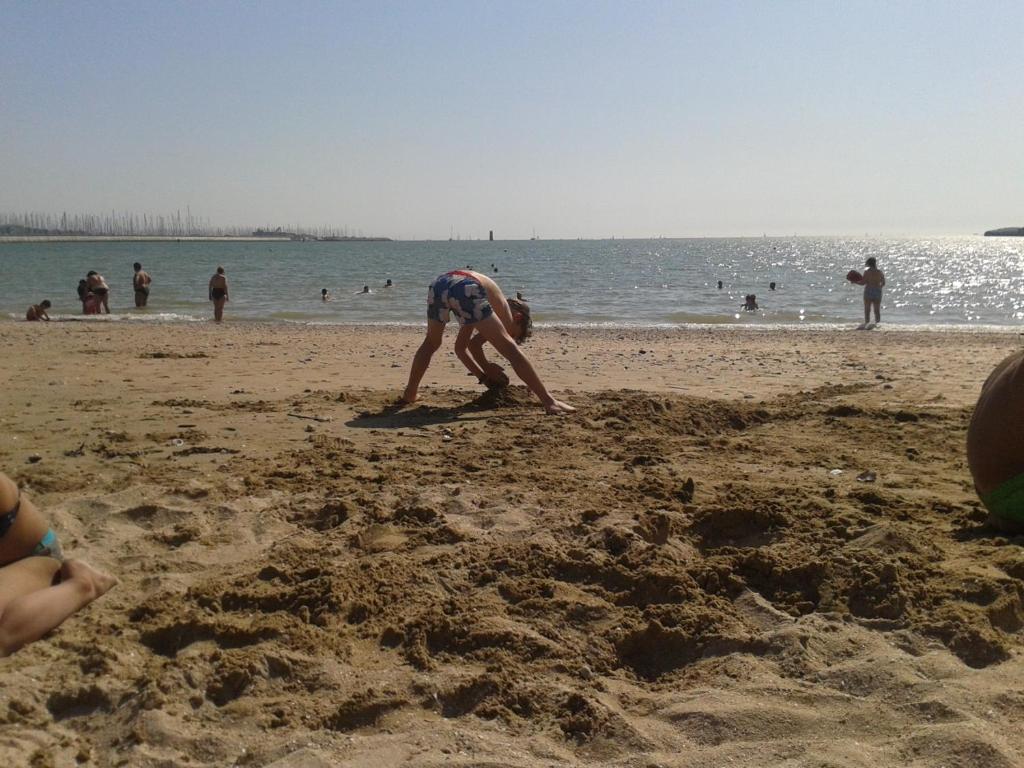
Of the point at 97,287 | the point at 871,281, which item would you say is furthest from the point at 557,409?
the point at 97,287

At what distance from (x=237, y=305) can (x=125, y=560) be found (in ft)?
70.5

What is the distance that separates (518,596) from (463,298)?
3.66 m

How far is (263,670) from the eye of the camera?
8.31 ft

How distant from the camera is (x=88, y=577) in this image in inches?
114

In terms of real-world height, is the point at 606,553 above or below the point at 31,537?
below

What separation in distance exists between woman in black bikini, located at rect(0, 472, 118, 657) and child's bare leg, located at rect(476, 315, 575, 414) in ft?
12.1

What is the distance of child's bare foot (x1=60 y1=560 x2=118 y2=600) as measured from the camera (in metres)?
2.88

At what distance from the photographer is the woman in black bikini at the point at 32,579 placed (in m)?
2.64

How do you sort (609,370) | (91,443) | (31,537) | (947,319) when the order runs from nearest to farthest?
(31,537), (91,443), (609,370), (947,319)

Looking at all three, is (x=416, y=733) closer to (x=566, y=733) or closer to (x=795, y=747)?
(x=566, y=733)

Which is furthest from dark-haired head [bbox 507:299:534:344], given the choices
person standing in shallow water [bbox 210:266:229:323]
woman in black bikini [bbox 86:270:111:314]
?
woman in black bikini [bbox 86:270:111:314]

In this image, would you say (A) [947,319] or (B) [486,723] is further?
(A) [947,319]

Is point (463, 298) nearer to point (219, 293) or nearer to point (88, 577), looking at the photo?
point (88, 577)

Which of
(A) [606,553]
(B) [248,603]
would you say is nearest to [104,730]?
(B) [248,603]
